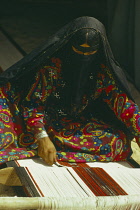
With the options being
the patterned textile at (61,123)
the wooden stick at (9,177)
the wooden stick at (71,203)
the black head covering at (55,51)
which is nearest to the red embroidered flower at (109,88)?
the patterned textile at (61,123)

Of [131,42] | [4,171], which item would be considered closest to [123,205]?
[4,171]

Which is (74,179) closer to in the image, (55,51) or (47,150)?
(47,150)

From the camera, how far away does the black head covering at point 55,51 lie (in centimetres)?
260

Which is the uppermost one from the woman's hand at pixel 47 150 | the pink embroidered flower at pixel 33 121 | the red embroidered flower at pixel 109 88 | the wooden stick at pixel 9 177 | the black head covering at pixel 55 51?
the black head covering at pixel 55 51

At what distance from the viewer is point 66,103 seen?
2.94m

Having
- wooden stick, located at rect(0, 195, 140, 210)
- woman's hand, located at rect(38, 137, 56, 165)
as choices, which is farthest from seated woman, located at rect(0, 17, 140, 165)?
wooden stick, located at rect(0, 195, 140, 210)

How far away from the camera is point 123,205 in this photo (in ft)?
5.84

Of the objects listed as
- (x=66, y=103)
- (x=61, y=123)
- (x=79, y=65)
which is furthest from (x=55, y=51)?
(x=61, y=123)

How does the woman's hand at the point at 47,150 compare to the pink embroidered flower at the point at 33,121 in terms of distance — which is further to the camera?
the pink embroidered flower at the point at 33,121

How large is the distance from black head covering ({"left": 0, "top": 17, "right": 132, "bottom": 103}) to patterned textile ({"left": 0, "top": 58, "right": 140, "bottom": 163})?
69 mm

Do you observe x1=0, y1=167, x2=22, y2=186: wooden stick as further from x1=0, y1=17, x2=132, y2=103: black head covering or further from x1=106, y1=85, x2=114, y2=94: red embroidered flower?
x1=106, y1=85, x2=114, y2=94: red embroidered flower

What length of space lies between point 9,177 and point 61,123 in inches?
24.6

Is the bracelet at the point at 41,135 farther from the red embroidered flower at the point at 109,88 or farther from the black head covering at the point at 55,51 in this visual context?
the red embroidered flower at the point at 109,88

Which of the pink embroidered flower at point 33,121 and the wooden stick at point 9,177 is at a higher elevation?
the pink embroidered flower at point 33,121
